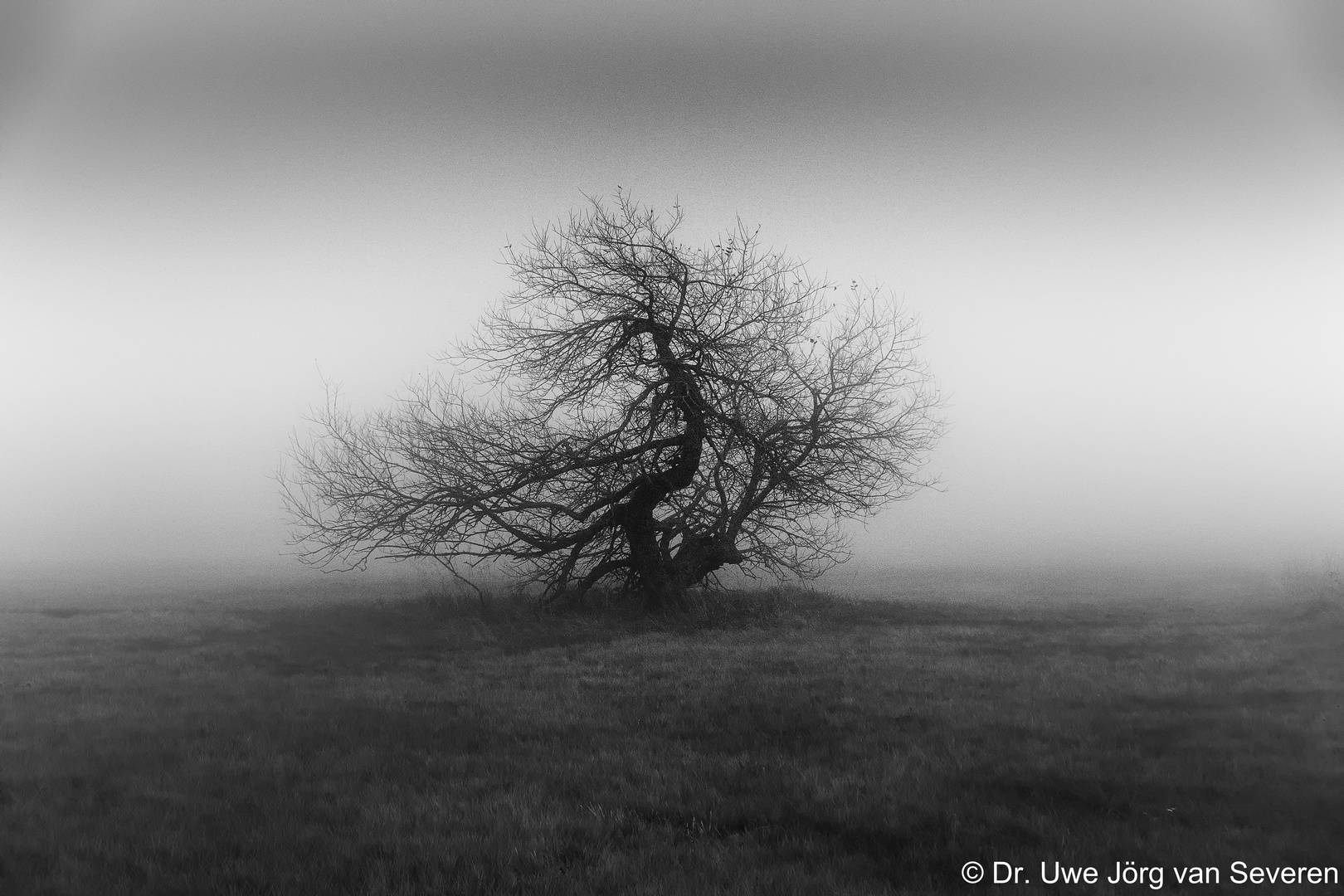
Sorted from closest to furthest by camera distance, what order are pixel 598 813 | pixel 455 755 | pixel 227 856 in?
pixel 227 856 < pixel 598 813 < pixel 455 755

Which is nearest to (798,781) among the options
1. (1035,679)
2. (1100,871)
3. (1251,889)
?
(1100,871)

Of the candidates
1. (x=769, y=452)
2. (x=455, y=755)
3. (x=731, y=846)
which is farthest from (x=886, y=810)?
(x=769, y=452)

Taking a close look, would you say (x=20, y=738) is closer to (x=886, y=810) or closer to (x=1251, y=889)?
(x=886, y=810)

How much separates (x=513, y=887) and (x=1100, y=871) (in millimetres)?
3085

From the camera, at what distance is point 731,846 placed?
4805 millimetres

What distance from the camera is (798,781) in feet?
19.3

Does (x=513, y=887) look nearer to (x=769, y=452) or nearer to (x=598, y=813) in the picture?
(x=598, y=813)

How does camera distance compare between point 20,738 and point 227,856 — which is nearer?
point 227,856

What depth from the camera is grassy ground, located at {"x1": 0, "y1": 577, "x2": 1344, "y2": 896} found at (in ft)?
15.0

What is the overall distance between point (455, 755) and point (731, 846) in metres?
2.71

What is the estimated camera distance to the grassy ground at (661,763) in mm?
4582

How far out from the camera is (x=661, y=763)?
6.38 m

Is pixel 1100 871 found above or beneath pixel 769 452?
beneath

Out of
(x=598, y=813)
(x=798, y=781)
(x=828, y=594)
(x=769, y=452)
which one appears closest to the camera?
(x=598, y=813)
